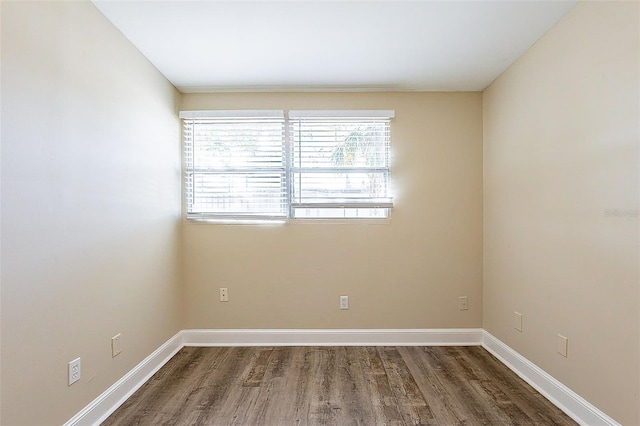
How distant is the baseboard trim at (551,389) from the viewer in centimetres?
179

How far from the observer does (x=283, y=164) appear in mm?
3041

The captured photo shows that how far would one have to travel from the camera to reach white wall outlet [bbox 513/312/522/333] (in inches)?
96.8

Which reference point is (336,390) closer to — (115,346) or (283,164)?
(115,346)

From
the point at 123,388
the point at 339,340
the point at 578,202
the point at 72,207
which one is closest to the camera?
the point at 72,207

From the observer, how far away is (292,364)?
8.57 feet

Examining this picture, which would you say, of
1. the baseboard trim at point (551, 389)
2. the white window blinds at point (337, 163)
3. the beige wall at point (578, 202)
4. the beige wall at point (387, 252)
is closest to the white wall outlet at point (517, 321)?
the beige wall at point (578, 202)

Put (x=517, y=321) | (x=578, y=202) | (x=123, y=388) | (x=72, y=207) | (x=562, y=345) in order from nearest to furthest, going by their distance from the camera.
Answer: (x=72, y=207) → (x=578, y=202) → (x=562, y=345) → (x=123, y=388) → (x=517, y=321)

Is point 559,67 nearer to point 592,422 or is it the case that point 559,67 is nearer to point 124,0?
point 592,422

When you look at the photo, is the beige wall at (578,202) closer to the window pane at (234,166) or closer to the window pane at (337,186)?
the window pane at (337,186)

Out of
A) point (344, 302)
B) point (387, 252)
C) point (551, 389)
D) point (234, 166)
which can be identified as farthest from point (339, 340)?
point (234, 166)

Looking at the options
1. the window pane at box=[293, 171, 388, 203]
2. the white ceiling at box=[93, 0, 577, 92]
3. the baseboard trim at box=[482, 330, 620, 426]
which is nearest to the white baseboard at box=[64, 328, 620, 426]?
the baseboard trim at box=[482, 330, 620, 426]

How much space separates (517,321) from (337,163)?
1.94 meters

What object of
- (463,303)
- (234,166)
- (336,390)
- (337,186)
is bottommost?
(336,390)

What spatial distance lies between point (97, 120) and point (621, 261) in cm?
293
